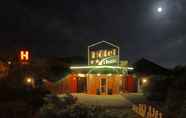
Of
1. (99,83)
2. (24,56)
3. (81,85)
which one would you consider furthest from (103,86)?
(24,56)

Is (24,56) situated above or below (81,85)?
above

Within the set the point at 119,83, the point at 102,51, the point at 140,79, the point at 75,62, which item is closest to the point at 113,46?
the point at 102,51

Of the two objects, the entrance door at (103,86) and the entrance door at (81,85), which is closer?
the entrance door at (103,86)

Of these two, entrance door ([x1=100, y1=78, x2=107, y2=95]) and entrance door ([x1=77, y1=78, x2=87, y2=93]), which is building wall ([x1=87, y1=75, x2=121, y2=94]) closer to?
entrance door ([x1=100, y1=78, x2=107, y2=95])

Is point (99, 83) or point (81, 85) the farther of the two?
point (81, 85)

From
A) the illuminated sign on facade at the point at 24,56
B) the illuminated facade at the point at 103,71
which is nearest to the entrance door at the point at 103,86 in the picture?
the illuminated facade at the point at 103,71

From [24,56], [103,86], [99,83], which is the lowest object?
[103,86]

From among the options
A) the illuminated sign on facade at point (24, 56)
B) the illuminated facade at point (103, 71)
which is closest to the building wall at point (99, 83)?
the illuminated facade at point (103, 71)

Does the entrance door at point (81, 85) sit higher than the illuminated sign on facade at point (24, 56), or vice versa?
the illuminated sign on facade at point (24, 56)

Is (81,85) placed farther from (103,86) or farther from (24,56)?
(24,56)

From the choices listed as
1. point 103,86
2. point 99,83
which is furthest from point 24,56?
point 103,86

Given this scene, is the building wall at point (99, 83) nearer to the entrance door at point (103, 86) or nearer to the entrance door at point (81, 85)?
the entrance door at point (103, 86)

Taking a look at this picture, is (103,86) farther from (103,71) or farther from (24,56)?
(24,56)

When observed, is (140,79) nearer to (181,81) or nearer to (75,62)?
(75,62)
